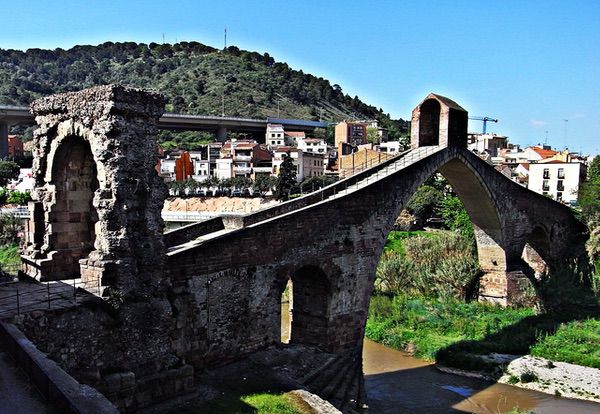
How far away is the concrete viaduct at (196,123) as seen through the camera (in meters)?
58.0

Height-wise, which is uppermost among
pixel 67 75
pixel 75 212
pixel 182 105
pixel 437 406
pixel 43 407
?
pixel 67 75

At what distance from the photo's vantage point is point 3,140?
58688 millimetres

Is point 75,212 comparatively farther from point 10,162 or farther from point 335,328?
point 10,162

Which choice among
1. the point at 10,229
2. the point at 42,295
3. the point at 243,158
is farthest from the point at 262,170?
the point at 42,295

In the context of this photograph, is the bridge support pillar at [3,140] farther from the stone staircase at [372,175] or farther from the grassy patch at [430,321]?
the stone staircase at [372,175]

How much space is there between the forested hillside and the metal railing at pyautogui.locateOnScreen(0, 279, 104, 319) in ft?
288

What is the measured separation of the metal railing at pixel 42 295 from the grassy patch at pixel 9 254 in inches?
822

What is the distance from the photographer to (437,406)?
15.4 metres

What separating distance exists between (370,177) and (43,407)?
43.1 feet

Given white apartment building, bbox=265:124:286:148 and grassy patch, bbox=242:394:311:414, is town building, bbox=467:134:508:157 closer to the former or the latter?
white apartment building, bbox=265:124:286:148

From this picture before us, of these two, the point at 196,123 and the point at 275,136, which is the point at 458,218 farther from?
the point at 275,136

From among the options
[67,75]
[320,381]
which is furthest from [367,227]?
[67,75]

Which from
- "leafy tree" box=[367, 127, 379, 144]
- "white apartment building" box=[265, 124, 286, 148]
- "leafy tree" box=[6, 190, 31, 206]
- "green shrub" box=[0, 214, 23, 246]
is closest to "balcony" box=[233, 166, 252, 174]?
"leafy tree" box=[6, 190, 31, 206]

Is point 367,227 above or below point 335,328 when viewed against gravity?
above
